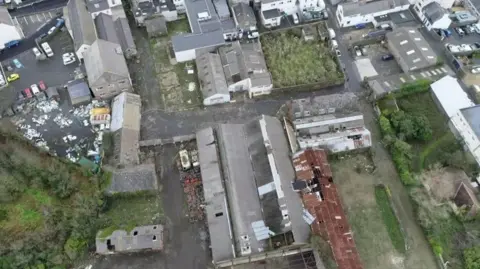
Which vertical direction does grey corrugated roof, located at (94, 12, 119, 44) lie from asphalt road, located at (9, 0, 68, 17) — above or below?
below

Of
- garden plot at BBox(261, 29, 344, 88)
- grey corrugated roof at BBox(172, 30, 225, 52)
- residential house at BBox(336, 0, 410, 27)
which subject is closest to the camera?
garden plot at BBox(261, 29, 344, 88)

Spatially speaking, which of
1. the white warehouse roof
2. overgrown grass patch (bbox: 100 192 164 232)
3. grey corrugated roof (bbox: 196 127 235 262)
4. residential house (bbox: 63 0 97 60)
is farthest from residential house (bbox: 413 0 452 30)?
residential house (bbox: 63 0 97 60)

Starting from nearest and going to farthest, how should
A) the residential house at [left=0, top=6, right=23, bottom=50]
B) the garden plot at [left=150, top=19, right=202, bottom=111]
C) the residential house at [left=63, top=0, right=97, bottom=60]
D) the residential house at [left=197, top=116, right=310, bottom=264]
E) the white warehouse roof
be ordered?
1. the residential house at [left=197, top=116, right=310, bottom=264]
2. the white warehouse roof
3. the garden plot at [left=150, top=19, right=202, bottom=111]
4. the residential house at [left=63, top=0, right=97, bottom=60]
5. the residential house at [left=0, top=6, right=23, bottom=50]

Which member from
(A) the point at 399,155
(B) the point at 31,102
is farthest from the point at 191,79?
Result: (A) the point at 399,155

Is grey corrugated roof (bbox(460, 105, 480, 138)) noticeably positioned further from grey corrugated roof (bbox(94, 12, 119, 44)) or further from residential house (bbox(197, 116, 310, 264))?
grey corrugated roof (bbox(94, 12, 119, 44))

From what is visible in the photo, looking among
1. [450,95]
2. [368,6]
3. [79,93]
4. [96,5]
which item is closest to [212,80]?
[79,93]

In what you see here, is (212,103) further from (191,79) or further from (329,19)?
(329,19)

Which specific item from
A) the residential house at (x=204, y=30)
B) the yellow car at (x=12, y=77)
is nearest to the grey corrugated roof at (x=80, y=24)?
the yellow car at (x=12, y=77)
